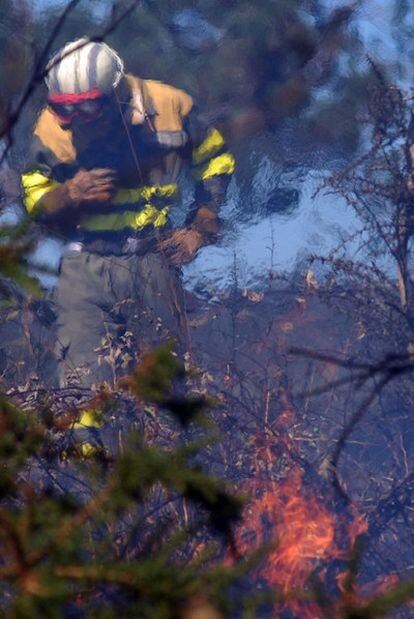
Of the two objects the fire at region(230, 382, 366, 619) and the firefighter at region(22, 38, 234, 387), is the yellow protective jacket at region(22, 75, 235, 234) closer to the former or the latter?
the firefighter at region(22, 38, 234, 387)

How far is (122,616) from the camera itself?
1.59m

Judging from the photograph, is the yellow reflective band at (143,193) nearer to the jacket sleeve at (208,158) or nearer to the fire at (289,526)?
the jacket sleeve at (208,158)

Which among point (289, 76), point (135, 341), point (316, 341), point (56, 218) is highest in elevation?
point (289, 76)

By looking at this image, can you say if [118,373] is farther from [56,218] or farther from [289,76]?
[289,76]

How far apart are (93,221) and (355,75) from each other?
4324mm

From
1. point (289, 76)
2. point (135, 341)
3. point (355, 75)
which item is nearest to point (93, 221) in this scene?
point (135, 341)

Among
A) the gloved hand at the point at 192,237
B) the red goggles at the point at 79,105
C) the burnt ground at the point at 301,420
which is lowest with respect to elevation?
the burnt ground at the point at 301,420

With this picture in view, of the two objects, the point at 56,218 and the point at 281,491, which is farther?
the point at 56,218

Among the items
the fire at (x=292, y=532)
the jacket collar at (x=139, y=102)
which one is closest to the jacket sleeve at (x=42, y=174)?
the jacket collar at (x=139, y=102)

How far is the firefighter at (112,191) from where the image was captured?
6316 mm

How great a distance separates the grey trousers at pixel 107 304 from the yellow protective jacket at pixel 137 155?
418 mm

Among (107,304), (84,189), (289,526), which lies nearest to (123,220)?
(84,189)

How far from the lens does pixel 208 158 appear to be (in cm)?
706

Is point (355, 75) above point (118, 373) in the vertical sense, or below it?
above
